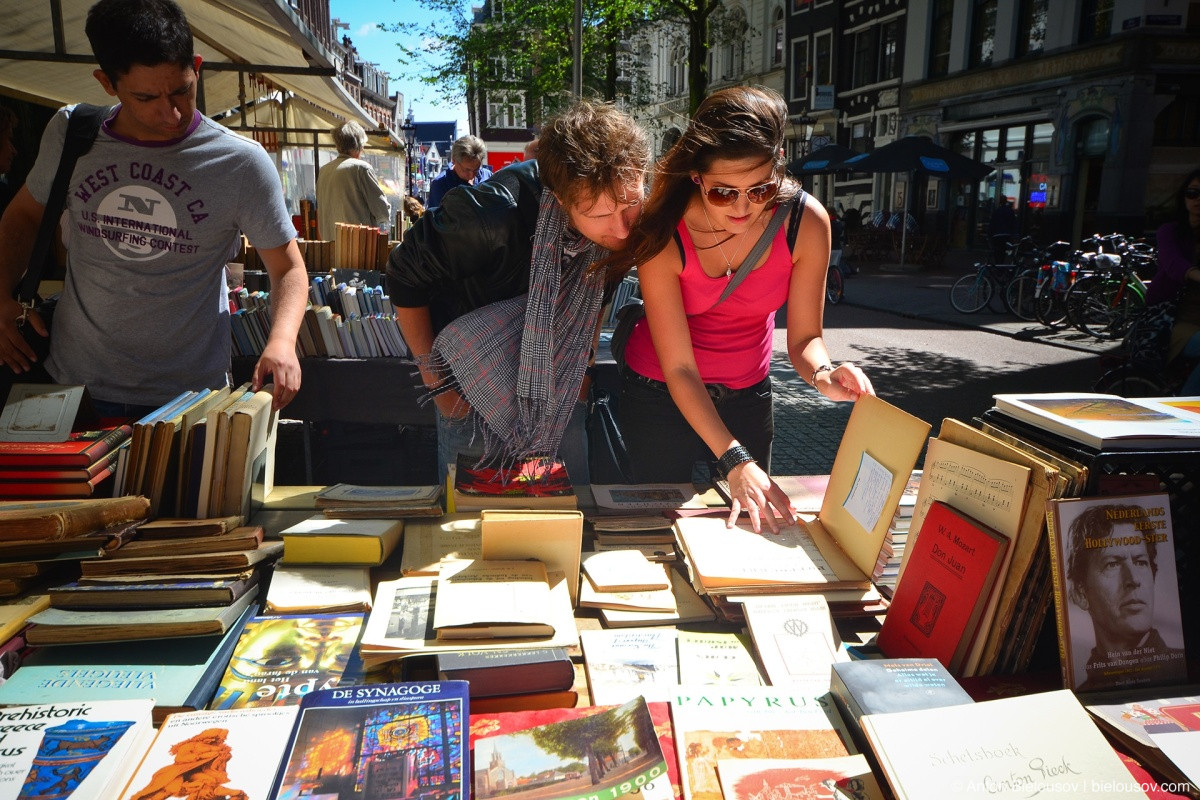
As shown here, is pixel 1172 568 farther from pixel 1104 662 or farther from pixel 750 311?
pixel 750 311

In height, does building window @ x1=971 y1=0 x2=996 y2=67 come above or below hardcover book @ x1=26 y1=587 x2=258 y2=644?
above

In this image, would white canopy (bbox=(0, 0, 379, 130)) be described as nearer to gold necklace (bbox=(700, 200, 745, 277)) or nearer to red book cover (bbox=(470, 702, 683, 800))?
Result: gold necklace (bbox=(700, 200, 745, 277))

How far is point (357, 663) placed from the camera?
1261 millimetres

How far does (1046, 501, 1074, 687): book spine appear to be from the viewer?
116 centimetres

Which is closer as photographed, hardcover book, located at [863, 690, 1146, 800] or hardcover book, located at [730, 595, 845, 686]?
hardcover book, located at [863, 690, 1146, 800]

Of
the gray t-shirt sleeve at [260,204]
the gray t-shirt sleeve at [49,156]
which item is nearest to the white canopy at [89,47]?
the gray t-shirt sleeve at [49,156]

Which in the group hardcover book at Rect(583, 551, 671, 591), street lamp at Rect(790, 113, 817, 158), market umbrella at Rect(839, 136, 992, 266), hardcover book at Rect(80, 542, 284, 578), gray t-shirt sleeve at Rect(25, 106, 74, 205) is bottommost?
hardcover book at Rect(583, 551, 671, 591)

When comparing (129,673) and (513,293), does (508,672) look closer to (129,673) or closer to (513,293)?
(129,673)

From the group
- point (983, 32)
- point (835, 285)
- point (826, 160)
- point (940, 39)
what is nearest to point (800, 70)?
point (940, 39)

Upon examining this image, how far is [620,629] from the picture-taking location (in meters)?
1.42

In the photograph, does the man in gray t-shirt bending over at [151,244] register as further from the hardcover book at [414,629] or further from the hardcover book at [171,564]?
the hardcover book at [414,629]

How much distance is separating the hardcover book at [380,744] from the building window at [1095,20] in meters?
18.3

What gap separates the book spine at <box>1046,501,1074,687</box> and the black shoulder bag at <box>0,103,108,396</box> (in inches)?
88.6

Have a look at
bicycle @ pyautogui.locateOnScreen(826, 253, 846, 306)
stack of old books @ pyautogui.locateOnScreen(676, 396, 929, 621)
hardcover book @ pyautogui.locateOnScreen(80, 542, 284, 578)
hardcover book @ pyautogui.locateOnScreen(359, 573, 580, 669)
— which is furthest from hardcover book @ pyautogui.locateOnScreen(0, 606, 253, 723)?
bicycle @ pyautogui.locateOnScreen(826, 253, 846, 306)
